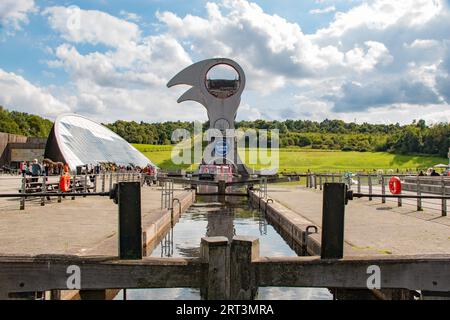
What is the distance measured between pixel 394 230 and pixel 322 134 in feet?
457

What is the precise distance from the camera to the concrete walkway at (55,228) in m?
8.48

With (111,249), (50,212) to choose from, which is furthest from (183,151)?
(111,249)

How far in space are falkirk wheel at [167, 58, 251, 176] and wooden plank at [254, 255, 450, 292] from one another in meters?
51.7

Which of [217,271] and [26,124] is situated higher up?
[26,124]

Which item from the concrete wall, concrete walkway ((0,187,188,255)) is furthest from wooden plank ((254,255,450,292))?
the concrete wall

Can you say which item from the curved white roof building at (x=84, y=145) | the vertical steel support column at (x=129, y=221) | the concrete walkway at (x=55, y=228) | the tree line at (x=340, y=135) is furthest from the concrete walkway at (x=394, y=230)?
the tree line at (x=340, y=135)

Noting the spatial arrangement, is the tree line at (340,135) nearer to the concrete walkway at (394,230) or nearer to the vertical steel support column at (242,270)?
the concrete walkway at (394,230)

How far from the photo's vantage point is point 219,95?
195ft

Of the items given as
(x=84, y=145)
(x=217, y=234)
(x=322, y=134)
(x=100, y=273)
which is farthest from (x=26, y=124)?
Result: (x=100, y=273)

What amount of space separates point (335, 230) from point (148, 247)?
21.1ft

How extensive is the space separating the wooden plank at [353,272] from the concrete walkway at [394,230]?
1.13 metres

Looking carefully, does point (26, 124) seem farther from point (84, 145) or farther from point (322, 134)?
point (322, 134)

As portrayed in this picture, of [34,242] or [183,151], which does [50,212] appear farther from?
[183,151]
